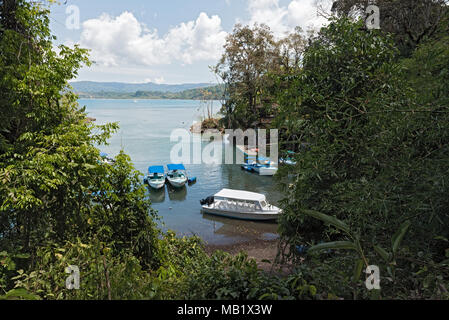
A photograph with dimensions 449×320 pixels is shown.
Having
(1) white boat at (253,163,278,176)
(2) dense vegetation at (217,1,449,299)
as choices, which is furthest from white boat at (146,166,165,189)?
(2) dense vegetation at (217,1,449,299)

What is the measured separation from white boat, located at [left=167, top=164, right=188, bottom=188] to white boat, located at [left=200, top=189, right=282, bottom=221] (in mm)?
3399

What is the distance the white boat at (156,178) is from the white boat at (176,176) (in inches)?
17.6

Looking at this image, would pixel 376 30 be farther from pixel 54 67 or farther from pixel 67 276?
pixel 67 276

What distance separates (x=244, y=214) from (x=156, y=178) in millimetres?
6730

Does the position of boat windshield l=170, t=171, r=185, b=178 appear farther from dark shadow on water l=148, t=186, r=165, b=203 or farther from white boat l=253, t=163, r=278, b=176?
white boat l=253, t=163, r=278, b=176

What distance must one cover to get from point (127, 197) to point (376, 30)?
199 inches

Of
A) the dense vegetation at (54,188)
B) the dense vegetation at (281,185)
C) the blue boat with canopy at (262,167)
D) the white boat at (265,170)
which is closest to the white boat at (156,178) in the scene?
the blue boat with canopy at (262,167)

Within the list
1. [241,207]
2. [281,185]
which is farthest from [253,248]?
[281,185]

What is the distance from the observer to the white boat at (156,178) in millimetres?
16219

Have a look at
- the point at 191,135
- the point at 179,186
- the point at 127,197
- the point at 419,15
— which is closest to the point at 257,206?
the point at 179,186

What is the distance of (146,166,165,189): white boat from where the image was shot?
1622 cm

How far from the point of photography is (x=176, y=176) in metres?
17.2

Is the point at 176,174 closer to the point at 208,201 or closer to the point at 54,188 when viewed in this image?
the point at 208,201

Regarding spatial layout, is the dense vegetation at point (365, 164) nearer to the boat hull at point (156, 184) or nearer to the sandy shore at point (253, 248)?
the sandy shore at point (253, 248)
